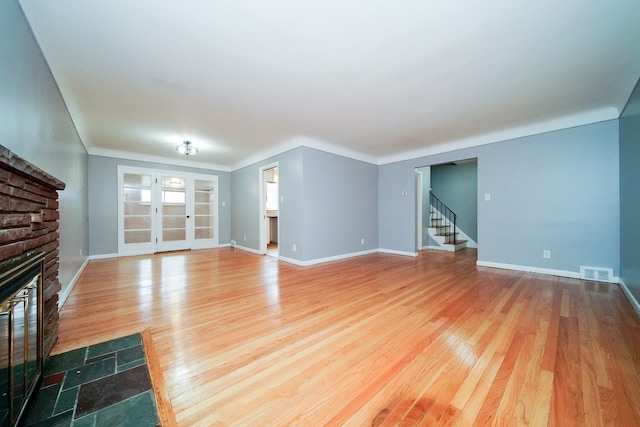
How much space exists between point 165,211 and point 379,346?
6142 mm

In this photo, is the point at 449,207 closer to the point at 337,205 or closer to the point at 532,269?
the point at 532,269

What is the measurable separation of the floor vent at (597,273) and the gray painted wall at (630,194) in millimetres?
187

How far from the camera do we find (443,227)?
677cm

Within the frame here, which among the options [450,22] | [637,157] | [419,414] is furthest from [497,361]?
[637,157]

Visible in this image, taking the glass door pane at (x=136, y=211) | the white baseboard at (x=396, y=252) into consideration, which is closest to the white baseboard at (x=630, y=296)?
the white baseboard at (x=396, y=252)

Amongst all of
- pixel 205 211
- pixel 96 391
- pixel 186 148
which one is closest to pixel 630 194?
pixel 96 391

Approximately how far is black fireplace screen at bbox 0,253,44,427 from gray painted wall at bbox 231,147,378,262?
3.28 metres

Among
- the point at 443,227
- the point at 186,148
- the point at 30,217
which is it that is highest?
the point at 186,148

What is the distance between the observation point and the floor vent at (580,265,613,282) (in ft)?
10.3

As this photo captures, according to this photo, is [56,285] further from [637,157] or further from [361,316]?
[637,157]

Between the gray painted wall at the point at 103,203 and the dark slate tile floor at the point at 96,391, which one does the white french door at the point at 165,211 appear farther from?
the dark slate tile floor at the point at 96,391

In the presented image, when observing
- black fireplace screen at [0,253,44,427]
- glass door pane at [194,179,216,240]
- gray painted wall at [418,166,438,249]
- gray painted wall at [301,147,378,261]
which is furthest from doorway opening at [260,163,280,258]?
gray painted wall at [418,166,438,249]

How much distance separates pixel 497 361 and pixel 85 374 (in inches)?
101

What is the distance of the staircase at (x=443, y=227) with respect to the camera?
6207mm
